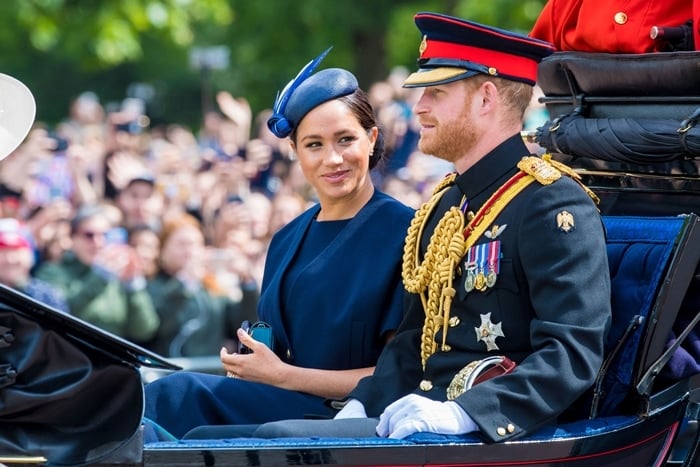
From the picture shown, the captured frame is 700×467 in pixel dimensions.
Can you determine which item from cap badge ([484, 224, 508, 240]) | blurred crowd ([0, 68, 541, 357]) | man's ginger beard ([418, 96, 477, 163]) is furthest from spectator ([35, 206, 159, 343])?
cap badge ([484, 224, 508, 240])

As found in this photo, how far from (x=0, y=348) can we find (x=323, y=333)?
4.32 feet

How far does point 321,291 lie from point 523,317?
33.1 inches

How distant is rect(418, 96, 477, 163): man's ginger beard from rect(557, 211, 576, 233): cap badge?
399 mm

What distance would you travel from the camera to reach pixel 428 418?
3570 millimetres

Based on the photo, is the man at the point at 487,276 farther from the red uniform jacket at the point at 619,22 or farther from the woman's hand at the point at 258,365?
the red uniform jacket at the point at 619,22

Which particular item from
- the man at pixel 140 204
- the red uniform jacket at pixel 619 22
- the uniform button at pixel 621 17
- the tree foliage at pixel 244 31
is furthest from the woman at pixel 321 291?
the tree foliage at pixel 244 31

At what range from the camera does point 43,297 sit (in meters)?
7.35

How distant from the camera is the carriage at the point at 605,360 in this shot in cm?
341

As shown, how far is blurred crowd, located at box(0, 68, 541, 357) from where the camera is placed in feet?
26.4

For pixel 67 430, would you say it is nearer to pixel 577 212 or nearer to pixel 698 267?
pixel 577 212

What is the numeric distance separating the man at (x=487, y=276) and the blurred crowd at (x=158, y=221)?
2019mm

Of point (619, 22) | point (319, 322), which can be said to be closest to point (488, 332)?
point (319, 322)

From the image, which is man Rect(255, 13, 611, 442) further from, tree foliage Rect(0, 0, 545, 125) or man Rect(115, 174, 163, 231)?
tree foliage Rect(0, 0, 545, 125)

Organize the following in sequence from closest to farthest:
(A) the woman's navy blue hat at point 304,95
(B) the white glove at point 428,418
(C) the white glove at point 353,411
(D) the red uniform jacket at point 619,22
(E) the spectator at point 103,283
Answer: (B) the white glove at point 428,418 < (C) the white glove at point 353,411 < (D) the red uniform jacket at point 619,22 < (A) the woman's navy blue hat at point 304,95 < (E) the spectator at point 103,283
